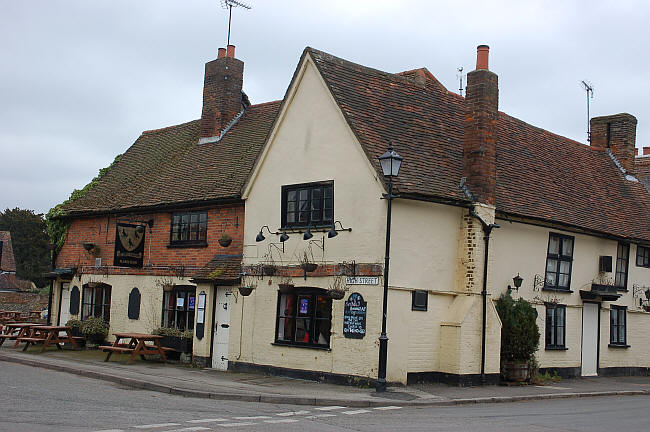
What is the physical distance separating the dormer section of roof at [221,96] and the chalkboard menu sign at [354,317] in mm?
10057

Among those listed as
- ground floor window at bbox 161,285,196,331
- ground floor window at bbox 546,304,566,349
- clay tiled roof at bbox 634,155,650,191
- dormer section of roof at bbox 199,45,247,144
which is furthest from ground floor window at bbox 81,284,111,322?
clay tiled roof at bbox 634,155,650,191

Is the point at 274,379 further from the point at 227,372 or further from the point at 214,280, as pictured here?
the point at 214,280

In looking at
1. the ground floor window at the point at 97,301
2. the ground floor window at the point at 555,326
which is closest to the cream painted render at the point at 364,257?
the ground floor window at the point at 555,326

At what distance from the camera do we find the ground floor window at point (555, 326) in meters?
20.9

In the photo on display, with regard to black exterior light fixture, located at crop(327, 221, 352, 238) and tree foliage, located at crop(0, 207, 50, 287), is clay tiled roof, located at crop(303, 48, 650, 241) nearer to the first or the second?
black exterior light fixture, located at crop(327, 221, 352, 238)

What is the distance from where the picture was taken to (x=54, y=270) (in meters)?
27.2

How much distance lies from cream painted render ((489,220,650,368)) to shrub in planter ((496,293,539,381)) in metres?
0.51

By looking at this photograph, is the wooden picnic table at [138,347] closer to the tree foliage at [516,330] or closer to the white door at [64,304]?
the white door at [64,304]

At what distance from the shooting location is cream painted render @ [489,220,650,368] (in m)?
19.5

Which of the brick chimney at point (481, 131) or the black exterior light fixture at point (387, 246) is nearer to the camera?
the black exterior light fixture at point (387, 246)

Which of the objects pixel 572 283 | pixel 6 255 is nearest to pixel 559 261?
pixel 572 283

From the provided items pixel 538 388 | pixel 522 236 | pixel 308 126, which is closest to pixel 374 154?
pixel 308 126

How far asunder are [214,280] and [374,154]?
6.03m

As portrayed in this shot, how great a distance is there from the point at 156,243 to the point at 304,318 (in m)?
7.11
